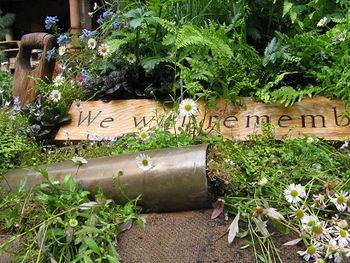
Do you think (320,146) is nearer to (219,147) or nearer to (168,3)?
(219,147)

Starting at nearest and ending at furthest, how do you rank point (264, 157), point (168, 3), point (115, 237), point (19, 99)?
point (115, 237), point (264, 157), point (168, 3), point (19, 99)

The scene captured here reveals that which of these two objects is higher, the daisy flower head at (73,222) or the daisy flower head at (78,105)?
the daisy flower head at (73,222)

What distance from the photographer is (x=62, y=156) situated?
2150 millimetres

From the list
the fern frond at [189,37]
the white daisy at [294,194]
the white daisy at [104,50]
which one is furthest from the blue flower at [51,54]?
the white daisy at [294,194]

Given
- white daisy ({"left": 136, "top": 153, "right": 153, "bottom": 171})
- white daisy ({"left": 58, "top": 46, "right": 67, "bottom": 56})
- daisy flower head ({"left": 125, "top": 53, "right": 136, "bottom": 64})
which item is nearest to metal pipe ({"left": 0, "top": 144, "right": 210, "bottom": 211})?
white daisy ({"left": 136, "top": 153, "right": 153, "bottom": 171})

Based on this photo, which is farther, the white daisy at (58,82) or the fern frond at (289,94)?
the white daisy at (58,82)

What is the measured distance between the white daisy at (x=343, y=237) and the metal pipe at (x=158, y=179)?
16.7 inches

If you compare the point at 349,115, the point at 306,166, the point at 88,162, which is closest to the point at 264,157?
the point at 306,166

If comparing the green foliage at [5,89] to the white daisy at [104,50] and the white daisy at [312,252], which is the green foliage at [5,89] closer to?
the white daisy at [104,50]

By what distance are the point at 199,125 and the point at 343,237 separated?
2.58 feet

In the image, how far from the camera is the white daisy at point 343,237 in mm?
1381

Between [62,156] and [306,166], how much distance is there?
3.51 feet

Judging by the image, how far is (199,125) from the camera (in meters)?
1.99

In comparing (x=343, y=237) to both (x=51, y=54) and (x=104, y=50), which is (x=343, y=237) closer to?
(x=104, y=50)
